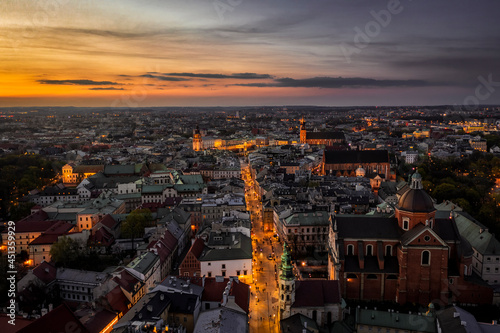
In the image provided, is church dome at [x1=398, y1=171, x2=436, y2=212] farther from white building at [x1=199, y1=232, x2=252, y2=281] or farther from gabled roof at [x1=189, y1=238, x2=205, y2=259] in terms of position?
gabled roof at [x1=189, y1=238, x2=205, y2=259]

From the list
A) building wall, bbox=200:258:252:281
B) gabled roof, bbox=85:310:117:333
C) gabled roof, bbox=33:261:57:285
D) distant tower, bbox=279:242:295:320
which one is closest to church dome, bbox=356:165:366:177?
building wall, bbox=200:258:252:281

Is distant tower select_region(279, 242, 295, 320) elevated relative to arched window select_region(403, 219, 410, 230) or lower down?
lower down

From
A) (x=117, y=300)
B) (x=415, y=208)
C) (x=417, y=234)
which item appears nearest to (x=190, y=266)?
(x=117, y=300)

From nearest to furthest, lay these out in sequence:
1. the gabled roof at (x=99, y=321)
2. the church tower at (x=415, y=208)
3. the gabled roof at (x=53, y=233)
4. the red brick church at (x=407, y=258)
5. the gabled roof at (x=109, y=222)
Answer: the gabled roof at (x=99, y=321)
the red brick church at (x=407, y=258)
the church tower at (x=415, y=208)
the gabled roof at (x=53, y=233)
the gabled roof at (x=109, y=222)

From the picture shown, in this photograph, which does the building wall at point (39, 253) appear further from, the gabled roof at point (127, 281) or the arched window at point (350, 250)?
the arched window at point (350, 250)

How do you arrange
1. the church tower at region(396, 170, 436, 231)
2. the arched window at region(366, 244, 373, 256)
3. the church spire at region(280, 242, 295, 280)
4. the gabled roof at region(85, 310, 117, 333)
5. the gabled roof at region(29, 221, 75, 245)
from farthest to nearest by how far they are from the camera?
the gabled roof at region(29, 221, 75, 245) < the arched window at region(366, 244, 373, 256) < the church tower at region(396, 170, 436, 231) < the church spire at region(280, 242, 295, 280) < the gabled roof at region(85, 310, 117, 333)

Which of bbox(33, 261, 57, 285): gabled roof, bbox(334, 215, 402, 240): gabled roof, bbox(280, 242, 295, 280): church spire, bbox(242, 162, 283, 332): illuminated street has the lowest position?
bbox(242, 162, 283, 332): illuminated street

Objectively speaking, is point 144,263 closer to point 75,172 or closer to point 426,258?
point 426,258

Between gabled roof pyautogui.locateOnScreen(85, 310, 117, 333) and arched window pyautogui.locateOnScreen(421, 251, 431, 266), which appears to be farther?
arched window pyautogui.locateOnScreen(421, 251, 431, 266)

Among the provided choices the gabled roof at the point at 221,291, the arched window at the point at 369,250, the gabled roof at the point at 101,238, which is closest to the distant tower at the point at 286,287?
the gabled roof at the point at 221,291
